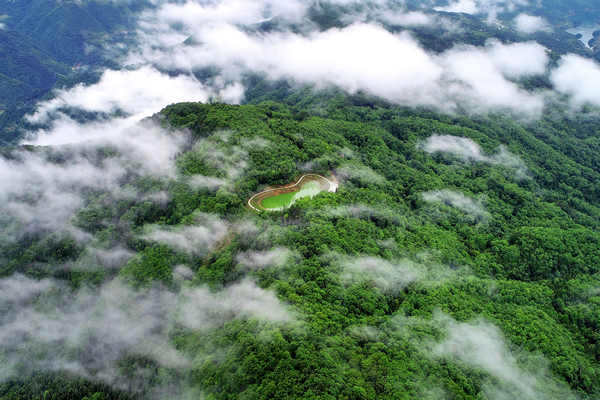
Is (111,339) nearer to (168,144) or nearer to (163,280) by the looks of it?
(163,280)

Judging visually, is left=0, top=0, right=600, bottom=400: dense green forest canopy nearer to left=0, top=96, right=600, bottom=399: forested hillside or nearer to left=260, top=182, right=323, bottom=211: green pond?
left=0, top=96, right=600, bottom=399: forested hillside

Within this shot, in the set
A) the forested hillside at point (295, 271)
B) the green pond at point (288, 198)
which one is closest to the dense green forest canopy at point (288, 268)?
the forested hillside at point (295, 271)

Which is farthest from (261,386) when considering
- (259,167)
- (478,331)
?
(259,167)

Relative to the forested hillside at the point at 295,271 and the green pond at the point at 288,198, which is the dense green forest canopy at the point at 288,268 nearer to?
the forested hillside at the point at 295,271

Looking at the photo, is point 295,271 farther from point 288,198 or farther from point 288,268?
point 288,198

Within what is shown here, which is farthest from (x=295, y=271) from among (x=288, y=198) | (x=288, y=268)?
(x=288, y=198)

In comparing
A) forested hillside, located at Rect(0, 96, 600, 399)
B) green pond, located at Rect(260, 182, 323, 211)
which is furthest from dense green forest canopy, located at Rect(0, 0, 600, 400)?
green pond, located at Rect(260, 182, 323, 211)
